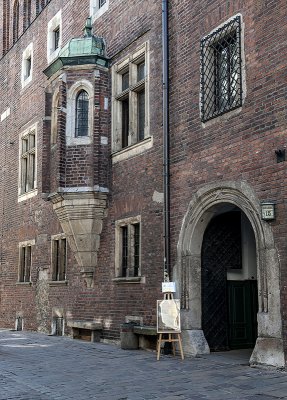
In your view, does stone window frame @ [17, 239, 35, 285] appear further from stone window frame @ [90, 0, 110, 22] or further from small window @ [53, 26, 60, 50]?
stone window frame @ [90, 0, 110, 22]

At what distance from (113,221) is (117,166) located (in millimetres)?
1307

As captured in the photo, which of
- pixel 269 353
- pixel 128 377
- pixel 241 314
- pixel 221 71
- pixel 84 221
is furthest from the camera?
pixel 84 221

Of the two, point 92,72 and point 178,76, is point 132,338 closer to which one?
point 178,76

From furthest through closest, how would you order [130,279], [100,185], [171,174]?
[100,185] < [130,279] < [171,174]

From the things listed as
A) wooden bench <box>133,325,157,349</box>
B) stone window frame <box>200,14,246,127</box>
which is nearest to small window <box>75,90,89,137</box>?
stone window frame <box>200,14,246,127</box>

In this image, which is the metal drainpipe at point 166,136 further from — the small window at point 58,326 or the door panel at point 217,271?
the small window at point 58,326

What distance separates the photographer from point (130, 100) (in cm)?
1386

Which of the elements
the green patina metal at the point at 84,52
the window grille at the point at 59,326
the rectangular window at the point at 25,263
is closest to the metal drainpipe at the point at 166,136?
the green patina metal at the point at 84,52

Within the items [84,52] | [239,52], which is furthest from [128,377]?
[84,52]

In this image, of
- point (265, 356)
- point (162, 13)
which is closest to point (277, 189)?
point (265, 356)

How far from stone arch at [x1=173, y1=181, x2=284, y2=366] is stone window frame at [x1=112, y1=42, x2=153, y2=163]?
2.40m

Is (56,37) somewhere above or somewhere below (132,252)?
above

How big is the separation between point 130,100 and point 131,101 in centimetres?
4

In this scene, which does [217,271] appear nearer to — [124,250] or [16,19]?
[124,250]
